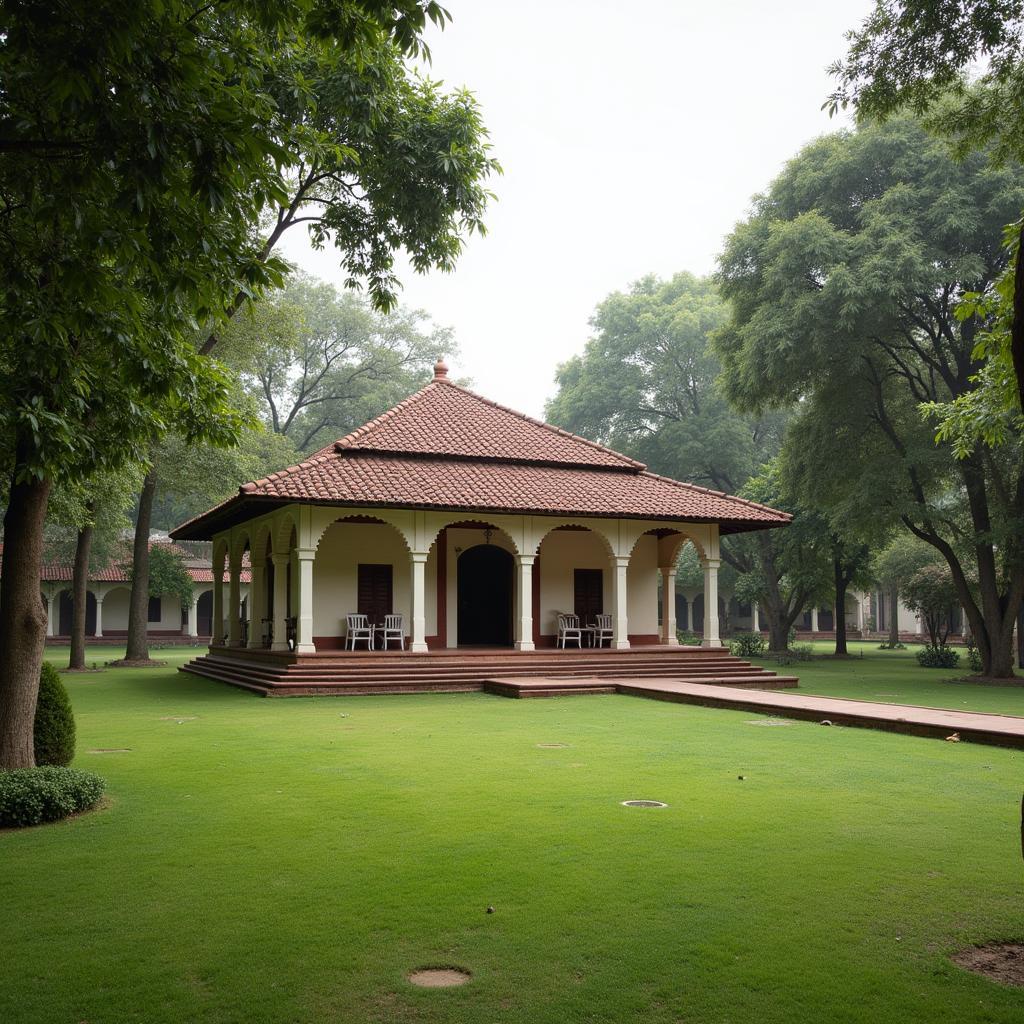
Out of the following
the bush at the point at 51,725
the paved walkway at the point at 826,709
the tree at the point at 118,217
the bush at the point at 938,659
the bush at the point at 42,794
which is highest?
the tree at the point at 118,217

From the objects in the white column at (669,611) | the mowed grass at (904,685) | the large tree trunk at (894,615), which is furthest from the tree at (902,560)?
the white column at (669,611)

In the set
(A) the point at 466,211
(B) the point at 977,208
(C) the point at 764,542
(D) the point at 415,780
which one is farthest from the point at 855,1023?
(C) the point at 764,542

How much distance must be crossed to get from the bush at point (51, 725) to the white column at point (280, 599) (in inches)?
518

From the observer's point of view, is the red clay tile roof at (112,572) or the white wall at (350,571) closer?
the white wall at (350,571)

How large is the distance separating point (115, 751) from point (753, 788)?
6778 millimetres

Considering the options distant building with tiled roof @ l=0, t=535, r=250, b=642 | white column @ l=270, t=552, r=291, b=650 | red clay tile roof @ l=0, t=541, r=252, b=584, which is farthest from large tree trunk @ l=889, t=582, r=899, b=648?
white column @ l=270, t=552, r=291, b=650

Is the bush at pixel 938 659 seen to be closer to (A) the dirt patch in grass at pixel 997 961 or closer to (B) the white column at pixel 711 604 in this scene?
(B) the white column at pixel 711 604

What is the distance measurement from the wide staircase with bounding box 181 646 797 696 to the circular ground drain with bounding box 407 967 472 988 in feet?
43.2

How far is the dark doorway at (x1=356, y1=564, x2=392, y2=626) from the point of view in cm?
2167

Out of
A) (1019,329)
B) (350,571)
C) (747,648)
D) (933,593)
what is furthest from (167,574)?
(1019,329)

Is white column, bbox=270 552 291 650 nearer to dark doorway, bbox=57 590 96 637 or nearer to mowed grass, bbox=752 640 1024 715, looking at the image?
mowed grass, bbox=752 640 1024 715

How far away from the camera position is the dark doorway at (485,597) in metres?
23.4

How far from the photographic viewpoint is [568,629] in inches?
894

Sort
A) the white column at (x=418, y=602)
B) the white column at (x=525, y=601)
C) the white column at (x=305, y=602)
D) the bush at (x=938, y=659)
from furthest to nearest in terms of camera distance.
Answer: the bush at (x=938, y=659) → the white column at (x=525, y=601) → the white column at (x=418, y=602) → the white column at (x=305, y=602)
